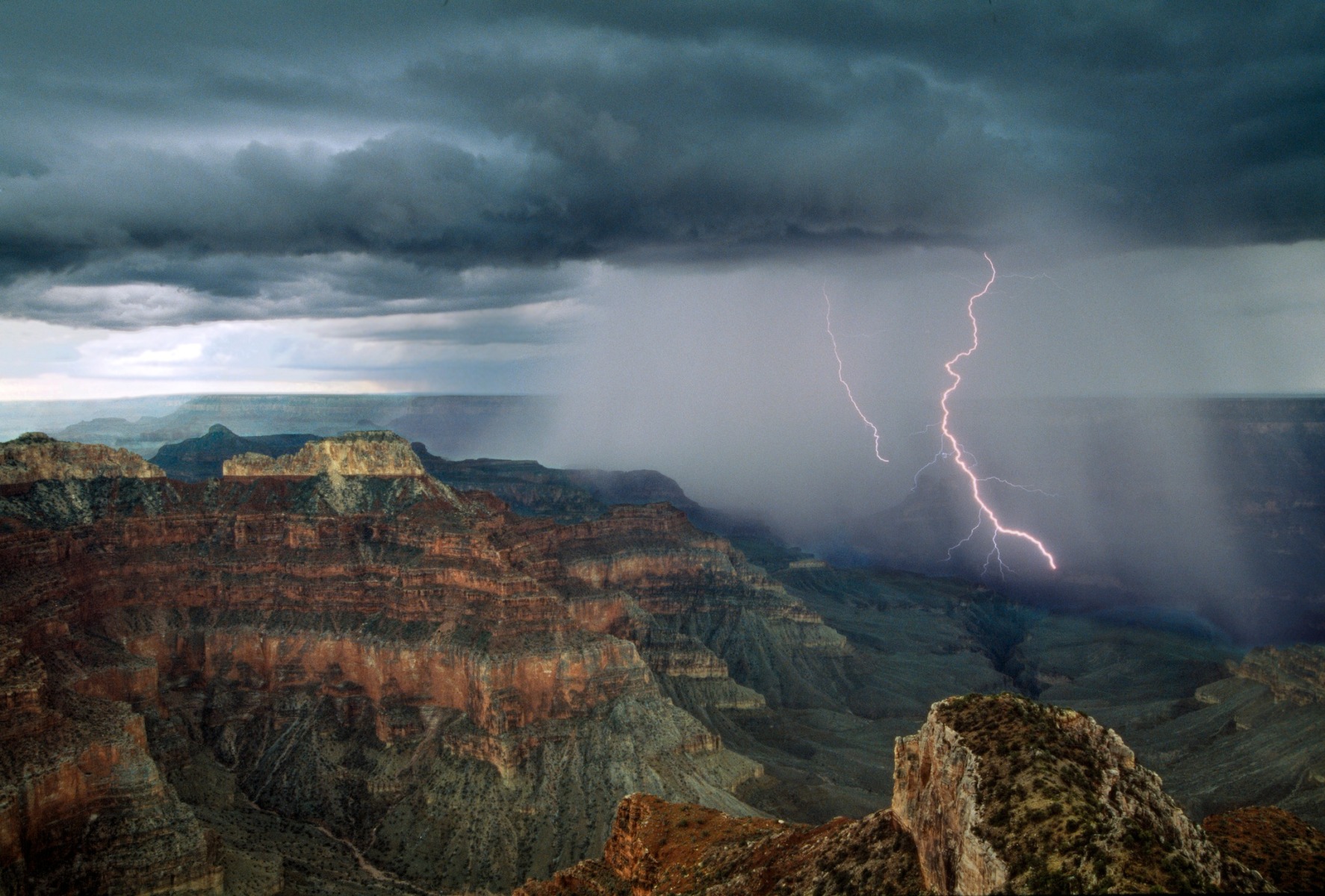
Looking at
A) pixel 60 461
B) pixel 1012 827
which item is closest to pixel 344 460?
pixel 60 461

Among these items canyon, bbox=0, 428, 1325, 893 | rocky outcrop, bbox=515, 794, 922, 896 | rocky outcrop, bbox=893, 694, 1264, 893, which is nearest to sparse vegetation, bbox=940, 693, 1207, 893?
rocky outcrop, bbox=893, 694, 1264, 893

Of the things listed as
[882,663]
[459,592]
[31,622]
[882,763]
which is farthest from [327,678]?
[882,663]

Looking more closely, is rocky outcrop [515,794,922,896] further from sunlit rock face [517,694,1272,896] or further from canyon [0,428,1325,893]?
canyon [0,428,1325,893]

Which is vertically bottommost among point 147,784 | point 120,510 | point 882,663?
point 882,663

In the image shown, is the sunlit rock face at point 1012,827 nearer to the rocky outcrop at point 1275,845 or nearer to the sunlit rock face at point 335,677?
the rocky outcrop at point 1275,845

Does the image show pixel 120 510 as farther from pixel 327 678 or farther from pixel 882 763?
pixel 882 763

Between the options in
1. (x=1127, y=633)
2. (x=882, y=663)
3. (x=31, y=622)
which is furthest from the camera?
(x=1127, y=633)

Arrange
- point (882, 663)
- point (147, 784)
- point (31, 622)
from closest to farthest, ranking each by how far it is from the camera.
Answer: point (147, 784) → point (31, 622) → point (882, 663)
